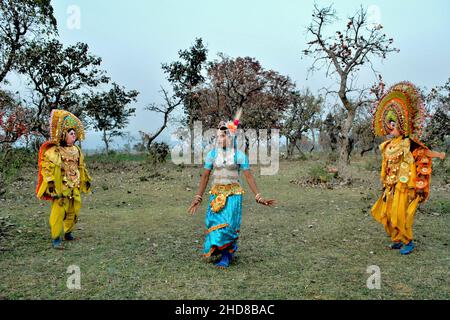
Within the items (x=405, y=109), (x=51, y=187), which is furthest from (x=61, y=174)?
(x=405, y=109)

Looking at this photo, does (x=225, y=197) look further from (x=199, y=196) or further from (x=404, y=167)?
(x=404, y=167)

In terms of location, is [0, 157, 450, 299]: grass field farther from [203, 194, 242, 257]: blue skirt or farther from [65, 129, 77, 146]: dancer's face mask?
[65, 129, 77, 146]: dancer's face mask

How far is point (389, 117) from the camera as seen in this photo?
6332mm

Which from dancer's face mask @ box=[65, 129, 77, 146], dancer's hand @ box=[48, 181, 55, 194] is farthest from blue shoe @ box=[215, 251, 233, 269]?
dancer's face mask @ box=[65, 129, 77, 146]

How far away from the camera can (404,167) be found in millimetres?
6070

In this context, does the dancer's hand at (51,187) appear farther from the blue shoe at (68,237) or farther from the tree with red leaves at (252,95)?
the tree with red leaves at (252,95)

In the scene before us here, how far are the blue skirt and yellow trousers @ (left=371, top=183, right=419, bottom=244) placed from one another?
266 centimetres

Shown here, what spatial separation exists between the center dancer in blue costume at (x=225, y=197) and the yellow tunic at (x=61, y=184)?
2.44m

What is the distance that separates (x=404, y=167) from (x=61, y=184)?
230 inches

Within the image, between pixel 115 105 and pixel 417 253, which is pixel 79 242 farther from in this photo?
pixel 115 105

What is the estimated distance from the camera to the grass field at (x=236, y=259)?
14.8 feet

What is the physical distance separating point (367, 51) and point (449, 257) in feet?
34.7

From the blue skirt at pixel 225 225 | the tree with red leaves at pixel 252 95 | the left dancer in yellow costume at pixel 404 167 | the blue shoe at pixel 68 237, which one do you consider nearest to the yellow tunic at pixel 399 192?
the left dancer in yellow costume at pixel 404 167
